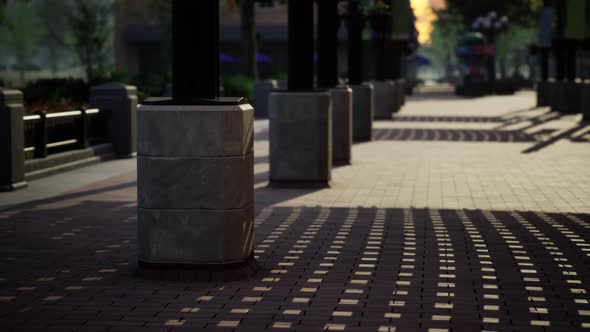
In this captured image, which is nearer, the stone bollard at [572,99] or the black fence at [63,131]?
the black fence at [63,131]

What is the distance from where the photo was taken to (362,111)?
24641 millimetres

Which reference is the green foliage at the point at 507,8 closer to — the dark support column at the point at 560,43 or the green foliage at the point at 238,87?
the dark support column at the point at 560,43

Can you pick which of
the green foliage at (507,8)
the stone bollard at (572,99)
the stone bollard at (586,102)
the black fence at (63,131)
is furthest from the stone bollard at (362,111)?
the green foliage at (507,8)

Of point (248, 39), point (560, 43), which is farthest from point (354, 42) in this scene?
point (248, 39)

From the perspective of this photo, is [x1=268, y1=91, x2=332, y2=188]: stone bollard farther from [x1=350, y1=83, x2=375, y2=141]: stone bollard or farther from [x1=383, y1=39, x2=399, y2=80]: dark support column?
[x1=383, y1=39, x2=399, y2=80]: dark support column

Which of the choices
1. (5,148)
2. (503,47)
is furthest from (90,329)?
(503,47)

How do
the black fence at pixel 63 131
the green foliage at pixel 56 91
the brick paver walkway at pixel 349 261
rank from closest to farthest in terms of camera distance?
1. the brick paver walkway at pixel 349 261
2. the black fence at pixel 63 131
3. the green foliage at pixel 56 91

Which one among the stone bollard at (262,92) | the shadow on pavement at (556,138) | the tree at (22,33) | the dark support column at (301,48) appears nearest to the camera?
the dark support column at (301,48)

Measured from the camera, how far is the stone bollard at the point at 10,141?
47.0ft

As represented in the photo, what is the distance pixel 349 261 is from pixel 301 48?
6.51 m

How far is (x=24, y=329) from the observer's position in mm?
6801

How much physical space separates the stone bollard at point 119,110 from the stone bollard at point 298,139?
563 cm

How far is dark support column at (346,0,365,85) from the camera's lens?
25266 millimetres

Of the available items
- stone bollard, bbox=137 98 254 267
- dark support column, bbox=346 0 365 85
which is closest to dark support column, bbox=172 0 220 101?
stone bollard, bbox=137 98 254 267
